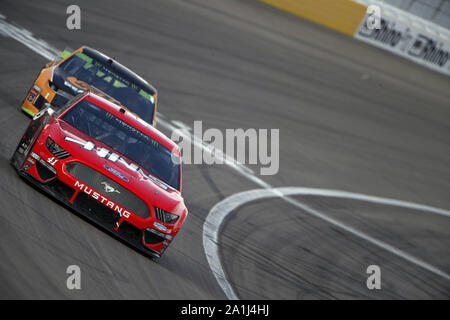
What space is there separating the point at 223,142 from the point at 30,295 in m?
8.98

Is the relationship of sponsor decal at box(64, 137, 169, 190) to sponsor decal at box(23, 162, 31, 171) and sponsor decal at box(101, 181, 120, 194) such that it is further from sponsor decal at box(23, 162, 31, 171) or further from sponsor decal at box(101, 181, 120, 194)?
sponsor decal at box(23, 162, 31, 171)

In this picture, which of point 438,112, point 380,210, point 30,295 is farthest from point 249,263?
point 438,112

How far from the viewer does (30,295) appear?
5.73 meters

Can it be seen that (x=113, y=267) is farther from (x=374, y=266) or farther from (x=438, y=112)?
(x=438, y=112)

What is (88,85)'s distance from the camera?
10320 mm

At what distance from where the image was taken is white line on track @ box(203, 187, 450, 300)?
9047mm

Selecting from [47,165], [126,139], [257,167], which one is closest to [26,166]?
[47,165]

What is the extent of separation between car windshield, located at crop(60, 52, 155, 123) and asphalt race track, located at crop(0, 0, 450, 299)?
1.14 m

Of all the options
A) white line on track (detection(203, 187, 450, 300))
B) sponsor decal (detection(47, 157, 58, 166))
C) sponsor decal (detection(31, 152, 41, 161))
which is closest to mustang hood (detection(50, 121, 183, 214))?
sponsor decal (detection(47, 157, 58, 166))

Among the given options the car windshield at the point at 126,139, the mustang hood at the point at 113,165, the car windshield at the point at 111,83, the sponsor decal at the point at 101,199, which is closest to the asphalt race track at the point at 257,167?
the sponsor decal at the point at 101,199

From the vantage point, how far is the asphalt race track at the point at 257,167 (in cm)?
728

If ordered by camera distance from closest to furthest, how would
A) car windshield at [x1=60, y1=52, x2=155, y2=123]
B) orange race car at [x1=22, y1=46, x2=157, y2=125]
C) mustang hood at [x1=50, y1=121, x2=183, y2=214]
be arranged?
mustang hood at [x1=50, y1=121, x2=183, y2=214]
orange race car at [x1=22, y1=46, x2=157, y2=125]
car windshield at [x1=60, y1=52, x2=155, y2=123]

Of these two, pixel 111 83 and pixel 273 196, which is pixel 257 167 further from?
pixel 111 83

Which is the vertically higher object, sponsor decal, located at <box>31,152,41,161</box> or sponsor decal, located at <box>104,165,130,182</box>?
sponsor decal, located at <box>104,165,130,182</box>
